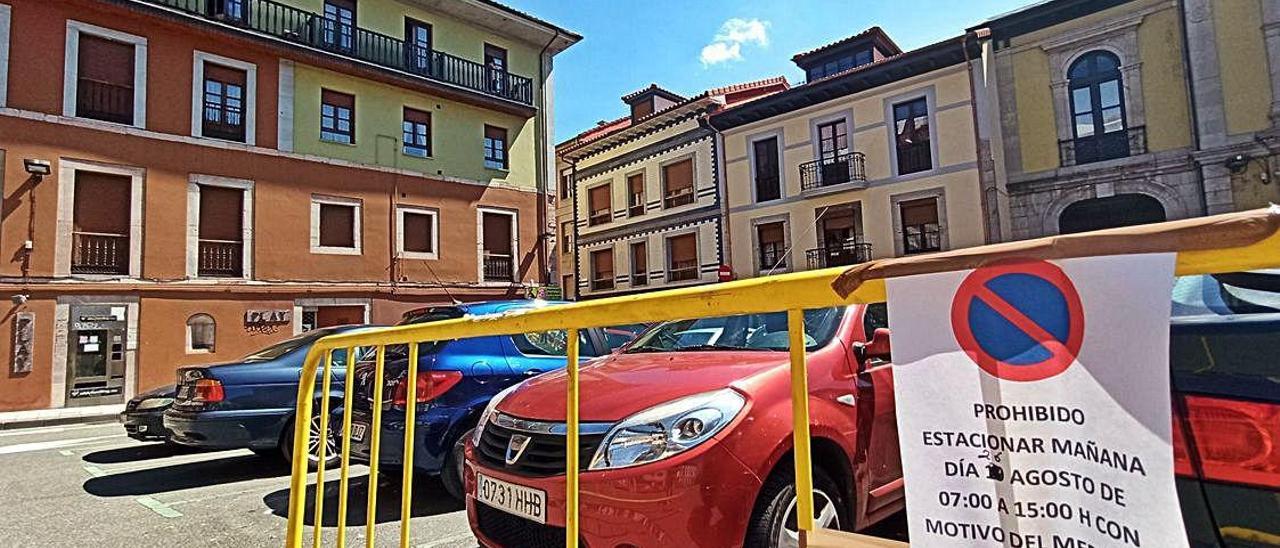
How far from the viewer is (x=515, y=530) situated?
269cm

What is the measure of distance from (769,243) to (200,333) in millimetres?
16886

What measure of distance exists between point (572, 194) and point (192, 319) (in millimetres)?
18490

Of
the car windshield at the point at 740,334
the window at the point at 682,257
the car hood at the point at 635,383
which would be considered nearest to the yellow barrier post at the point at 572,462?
the car hood at the point at 635,383

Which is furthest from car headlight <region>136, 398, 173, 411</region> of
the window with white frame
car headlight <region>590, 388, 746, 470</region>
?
the window with white frame

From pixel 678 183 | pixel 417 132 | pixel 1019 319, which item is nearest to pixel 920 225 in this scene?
pixel 678 183

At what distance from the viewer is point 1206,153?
15.3m

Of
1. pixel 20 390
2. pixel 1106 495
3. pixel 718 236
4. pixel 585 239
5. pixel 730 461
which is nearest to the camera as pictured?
pixel 1106 495

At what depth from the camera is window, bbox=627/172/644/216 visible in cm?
2733

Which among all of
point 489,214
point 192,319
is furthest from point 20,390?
point 489,214

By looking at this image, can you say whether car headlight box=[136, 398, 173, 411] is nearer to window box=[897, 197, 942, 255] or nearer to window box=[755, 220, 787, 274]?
window box=[897, 197, 942, 255]

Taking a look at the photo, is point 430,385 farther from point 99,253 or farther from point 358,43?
point 358,43

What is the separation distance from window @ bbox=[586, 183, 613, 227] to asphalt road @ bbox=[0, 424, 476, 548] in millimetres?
21988

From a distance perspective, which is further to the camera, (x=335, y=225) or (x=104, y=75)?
(x=335, y=225)

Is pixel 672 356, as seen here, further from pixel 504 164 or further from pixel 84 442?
pixel 504 164
